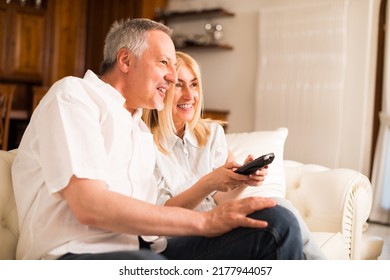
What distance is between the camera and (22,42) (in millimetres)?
4871

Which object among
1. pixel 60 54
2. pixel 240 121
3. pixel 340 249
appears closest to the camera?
pixel 340 249

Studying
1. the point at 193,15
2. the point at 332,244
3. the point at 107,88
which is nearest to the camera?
the point at 107,88

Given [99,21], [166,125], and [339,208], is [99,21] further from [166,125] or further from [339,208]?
[339,208]

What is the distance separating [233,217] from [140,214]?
19 cm

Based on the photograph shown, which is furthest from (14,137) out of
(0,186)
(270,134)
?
(0,186)

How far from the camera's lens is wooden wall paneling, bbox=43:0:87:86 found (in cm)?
508

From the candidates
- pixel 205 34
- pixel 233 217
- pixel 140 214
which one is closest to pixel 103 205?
pixel 140 214

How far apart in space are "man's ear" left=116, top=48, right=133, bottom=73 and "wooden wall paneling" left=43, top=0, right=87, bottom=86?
400 centimetres

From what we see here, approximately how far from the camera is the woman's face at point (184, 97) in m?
1.72

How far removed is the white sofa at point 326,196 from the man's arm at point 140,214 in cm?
53

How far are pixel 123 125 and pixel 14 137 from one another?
3509 millimetres

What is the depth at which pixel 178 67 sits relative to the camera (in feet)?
5.81

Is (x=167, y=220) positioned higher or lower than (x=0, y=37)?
lower

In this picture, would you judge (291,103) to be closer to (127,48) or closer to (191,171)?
(191,171)
